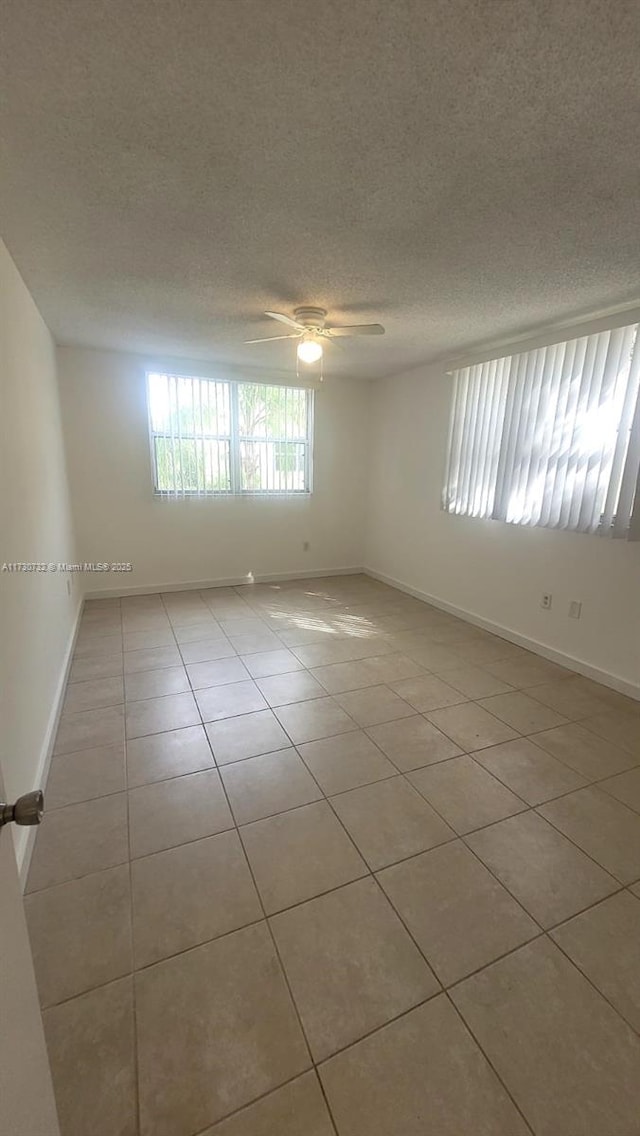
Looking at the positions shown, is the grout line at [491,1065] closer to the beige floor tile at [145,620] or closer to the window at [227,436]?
the beige floor tile at [145,620]

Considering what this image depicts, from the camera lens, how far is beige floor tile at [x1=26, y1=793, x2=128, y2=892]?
1.52 metres

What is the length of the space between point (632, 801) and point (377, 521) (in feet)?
12.1

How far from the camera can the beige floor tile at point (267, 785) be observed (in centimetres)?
181

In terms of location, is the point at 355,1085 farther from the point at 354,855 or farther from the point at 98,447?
the point at 98,447

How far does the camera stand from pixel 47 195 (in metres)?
1.62

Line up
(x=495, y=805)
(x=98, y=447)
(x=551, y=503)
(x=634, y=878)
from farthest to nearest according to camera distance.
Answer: (x=98, y=447) → (x=551, y=503) → (x=495, y=805) → (x=634, y=878)

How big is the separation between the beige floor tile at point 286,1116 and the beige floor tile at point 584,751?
1.62 metres

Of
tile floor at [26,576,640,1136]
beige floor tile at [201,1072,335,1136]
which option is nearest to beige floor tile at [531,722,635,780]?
tile floor at [26,576,640,1136]

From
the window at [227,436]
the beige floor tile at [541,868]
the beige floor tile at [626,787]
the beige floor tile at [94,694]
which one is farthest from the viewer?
the window at [227,436]

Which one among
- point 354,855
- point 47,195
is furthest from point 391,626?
point 47,195

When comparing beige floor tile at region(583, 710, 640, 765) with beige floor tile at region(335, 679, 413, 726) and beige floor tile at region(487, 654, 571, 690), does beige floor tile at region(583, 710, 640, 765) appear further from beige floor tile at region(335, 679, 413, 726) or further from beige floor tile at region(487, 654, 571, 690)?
beige floor tile at region(335, 679, 413, 726)

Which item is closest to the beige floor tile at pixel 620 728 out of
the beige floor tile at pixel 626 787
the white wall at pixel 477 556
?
the beige floor tile at pixel 626 787

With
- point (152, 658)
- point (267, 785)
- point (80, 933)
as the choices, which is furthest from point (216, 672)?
point (80, 933)

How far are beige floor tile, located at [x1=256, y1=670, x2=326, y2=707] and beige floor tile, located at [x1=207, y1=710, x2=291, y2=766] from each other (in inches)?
6.0
